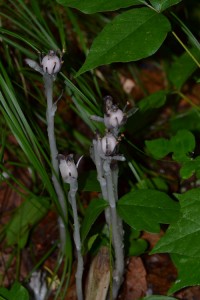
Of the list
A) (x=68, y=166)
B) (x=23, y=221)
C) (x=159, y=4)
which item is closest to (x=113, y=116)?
(x=68, y=166)

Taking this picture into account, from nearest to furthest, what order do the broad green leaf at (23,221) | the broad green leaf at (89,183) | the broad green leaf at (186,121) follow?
the broad green leaf at (89,183), the broad green leaf at (23,221), the broad green leaf at (186,121)

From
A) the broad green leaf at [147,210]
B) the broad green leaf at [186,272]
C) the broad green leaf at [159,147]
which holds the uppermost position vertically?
the broad green leaf at [159,147]

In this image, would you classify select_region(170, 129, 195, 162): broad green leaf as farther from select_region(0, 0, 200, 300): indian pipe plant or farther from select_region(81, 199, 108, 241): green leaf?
select_region(81, 199, 108, 241): green leaf

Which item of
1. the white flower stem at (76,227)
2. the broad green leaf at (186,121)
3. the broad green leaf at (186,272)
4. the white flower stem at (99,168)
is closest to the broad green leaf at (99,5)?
the white flower stem at (99,168)

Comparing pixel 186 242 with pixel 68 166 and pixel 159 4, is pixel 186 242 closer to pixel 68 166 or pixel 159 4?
pixel 68 166

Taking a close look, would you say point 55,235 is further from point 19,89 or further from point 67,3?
point 67,3

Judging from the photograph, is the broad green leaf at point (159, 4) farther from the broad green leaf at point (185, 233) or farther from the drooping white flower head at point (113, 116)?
the broad green leaf at point (185, 233)

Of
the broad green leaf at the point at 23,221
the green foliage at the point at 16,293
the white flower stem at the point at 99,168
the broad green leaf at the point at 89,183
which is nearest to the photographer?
the white flower stem at the point at 99,168
